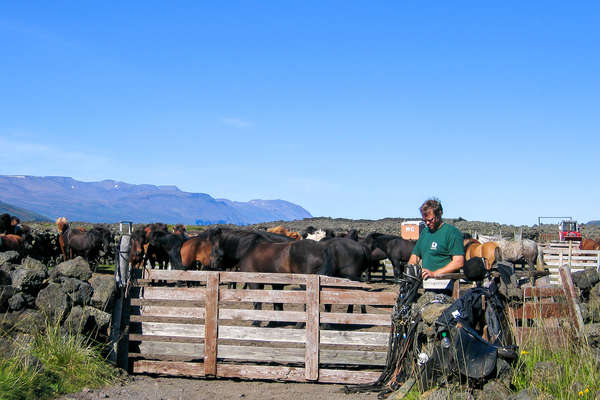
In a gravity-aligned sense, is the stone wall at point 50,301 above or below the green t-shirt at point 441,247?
below

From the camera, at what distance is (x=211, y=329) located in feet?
25.8

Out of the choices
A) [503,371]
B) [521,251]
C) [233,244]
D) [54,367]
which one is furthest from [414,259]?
[521,251]

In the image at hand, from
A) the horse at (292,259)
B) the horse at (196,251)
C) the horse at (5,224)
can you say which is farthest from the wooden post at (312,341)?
the horse at (5,224)

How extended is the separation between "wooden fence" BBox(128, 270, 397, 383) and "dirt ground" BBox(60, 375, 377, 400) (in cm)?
11

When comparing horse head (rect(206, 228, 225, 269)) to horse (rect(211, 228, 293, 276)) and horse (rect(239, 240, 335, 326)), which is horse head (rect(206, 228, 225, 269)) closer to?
horse (rect(211, 228, 293, 276))

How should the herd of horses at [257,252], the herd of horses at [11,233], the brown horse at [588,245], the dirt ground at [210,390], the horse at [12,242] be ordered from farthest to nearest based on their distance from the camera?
the brown horse at [588,245]
the herd of horses at [11,233]
the horse at [12,242]
the herd of horses at [257,252]
the dirt ground at [210,390]

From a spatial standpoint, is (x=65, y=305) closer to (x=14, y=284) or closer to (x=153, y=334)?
(x=14, y=284)

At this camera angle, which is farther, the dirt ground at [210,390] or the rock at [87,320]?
the rock at [87,320]

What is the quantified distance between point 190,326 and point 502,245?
18.4 metres

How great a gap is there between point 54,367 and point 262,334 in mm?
2520

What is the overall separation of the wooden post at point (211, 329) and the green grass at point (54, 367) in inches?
45.9

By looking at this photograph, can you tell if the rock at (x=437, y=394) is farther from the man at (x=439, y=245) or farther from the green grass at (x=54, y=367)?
the green grass at (x=54, y=367)

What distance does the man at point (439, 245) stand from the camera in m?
6.67

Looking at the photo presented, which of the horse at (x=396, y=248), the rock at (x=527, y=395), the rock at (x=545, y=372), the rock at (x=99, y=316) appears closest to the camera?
the rock at (x=527, y=395)
